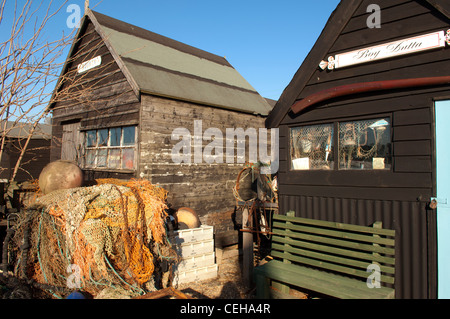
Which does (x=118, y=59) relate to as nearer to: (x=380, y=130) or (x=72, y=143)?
(x=72, y=143)

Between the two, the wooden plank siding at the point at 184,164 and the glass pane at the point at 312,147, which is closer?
the glass pane at the point at 312,147

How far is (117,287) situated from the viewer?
4852 millimetres

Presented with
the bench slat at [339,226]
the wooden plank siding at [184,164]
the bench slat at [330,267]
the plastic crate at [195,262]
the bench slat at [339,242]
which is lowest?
the plastic crate at [195,262]

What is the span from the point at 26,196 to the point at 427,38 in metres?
8.81

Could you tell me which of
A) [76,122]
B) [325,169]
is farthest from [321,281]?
[76,122]

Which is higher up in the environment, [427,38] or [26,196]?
[427,38]

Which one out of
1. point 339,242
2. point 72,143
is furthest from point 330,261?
point 72,143

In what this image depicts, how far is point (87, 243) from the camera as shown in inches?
200

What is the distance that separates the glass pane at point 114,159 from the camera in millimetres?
9711

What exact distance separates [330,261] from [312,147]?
2107mm

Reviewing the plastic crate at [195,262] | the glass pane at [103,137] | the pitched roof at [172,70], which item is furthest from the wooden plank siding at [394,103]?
the glass pane at [103,137]

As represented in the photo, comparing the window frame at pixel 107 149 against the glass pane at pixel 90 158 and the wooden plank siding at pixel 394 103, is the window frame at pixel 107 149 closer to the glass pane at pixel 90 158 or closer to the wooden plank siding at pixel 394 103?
the glass pane at pixel 90 158
